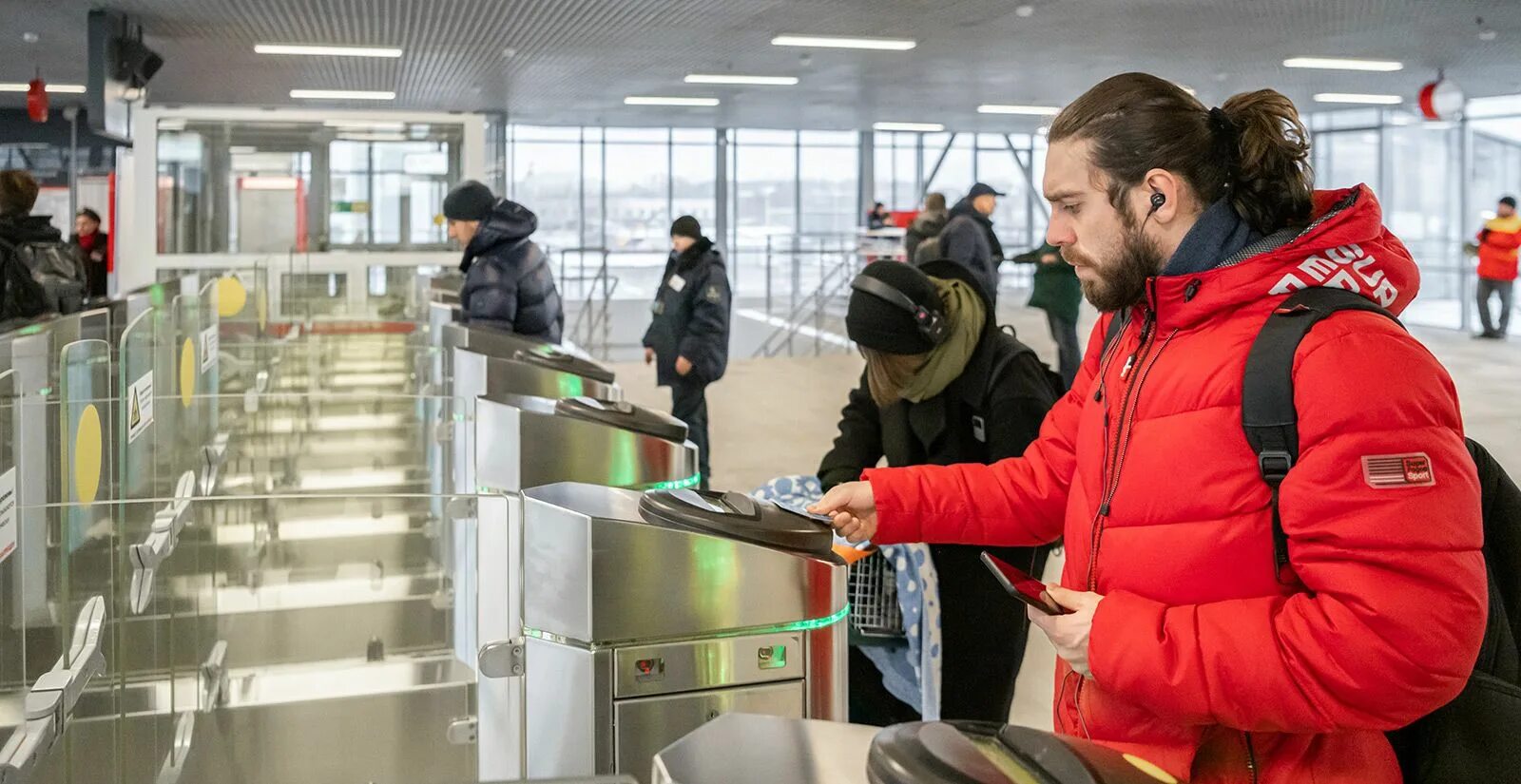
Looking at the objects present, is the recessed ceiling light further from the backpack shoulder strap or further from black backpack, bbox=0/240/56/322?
the backpack shoulder strap

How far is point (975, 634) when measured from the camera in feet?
8.73

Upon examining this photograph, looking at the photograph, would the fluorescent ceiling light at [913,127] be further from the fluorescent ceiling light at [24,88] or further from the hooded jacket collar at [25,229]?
the hooded jacket collar at [25,229]

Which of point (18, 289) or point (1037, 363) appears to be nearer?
point (1037, 363)

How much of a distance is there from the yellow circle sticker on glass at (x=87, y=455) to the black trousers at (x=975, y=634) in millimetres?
1474

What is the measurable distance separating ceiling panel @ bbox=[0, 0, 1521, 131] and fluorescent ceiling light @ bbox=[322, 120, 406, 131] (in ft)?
8.69

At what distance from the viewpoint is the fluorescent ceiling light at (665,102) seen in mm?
17484

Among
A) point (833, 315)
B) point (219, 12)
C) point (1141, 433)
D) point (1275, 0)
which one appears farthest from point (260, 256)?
point (833, 315)

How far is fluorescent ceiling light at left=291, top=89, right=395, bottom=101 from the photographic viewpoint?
663 inches

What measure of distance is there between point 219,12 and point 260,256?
395 centimetres

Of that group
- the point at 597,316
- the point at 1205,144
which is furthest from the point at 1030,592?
the point at 597,316

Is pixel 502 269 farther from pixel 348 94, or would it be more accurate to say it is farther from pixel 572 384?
pixel 348 94

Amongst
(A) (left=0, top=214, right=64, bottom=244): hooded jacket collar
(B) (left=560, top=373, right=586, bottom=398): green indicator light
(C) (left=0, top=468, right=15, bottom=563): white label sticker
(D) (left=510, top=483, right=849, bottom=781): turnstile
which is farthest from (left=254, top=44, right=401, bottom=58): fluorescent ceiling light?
(C) (left=0, top=468, right=15, bottom=563): white label sticker

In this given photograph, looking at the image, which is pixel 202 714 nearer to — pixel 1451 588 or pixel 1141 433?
pixel 1141 433

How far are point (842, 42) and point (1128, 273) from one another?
36.9ft
